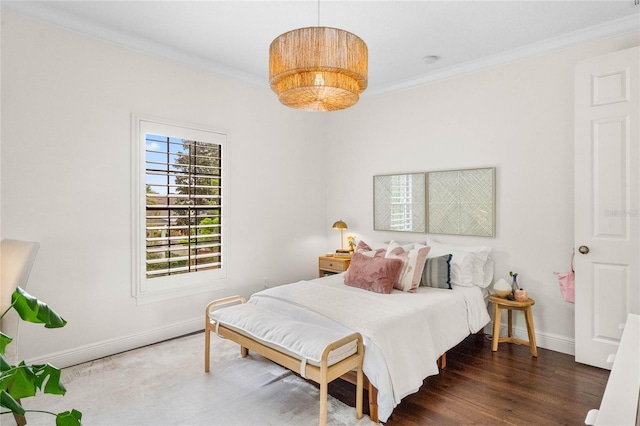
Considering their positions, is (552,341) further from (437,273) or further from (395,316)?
(395,316)

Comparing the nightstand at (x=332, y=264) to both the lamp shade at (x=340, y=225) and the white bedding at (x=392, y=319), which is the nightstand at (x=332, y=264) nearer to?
the lamp shade at (x=340, y=225)

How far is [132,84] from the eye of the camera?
129 inches

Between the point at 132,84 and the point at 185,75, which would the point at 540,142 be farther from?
the point at 132,84

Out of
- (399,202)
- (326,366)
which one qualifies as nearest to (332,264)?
(399,202)

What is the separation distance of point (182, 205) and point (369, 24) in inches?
Answer: 93.7

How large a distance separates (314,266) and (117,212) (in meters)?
2.59

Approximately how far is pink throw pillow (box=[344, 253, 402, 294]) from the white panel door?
4.91 feet

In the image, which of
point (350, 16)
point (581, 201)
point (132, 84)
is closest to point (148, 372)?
point (132, 84)

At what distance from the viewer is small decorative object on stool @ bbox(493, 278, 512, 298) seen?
130 inches

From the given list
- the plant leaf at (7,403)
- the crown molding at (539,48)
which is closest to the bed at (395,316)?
the plant leaf at (7,403)

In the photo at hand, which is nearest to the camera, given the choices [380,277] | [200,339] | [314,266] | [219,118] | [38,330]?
[38,330]

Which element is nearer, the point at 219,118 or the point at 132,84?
the point at 132,84

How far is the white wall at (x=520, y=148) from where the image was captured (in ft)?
10.6

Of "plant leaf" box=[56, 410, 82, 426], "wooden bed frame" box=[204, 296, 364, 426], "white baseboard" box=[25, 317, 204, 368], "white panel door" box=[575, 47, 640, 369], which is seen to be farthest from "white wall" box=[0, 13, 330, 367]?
"white panel door" box=[575, 47, 640, 369]
